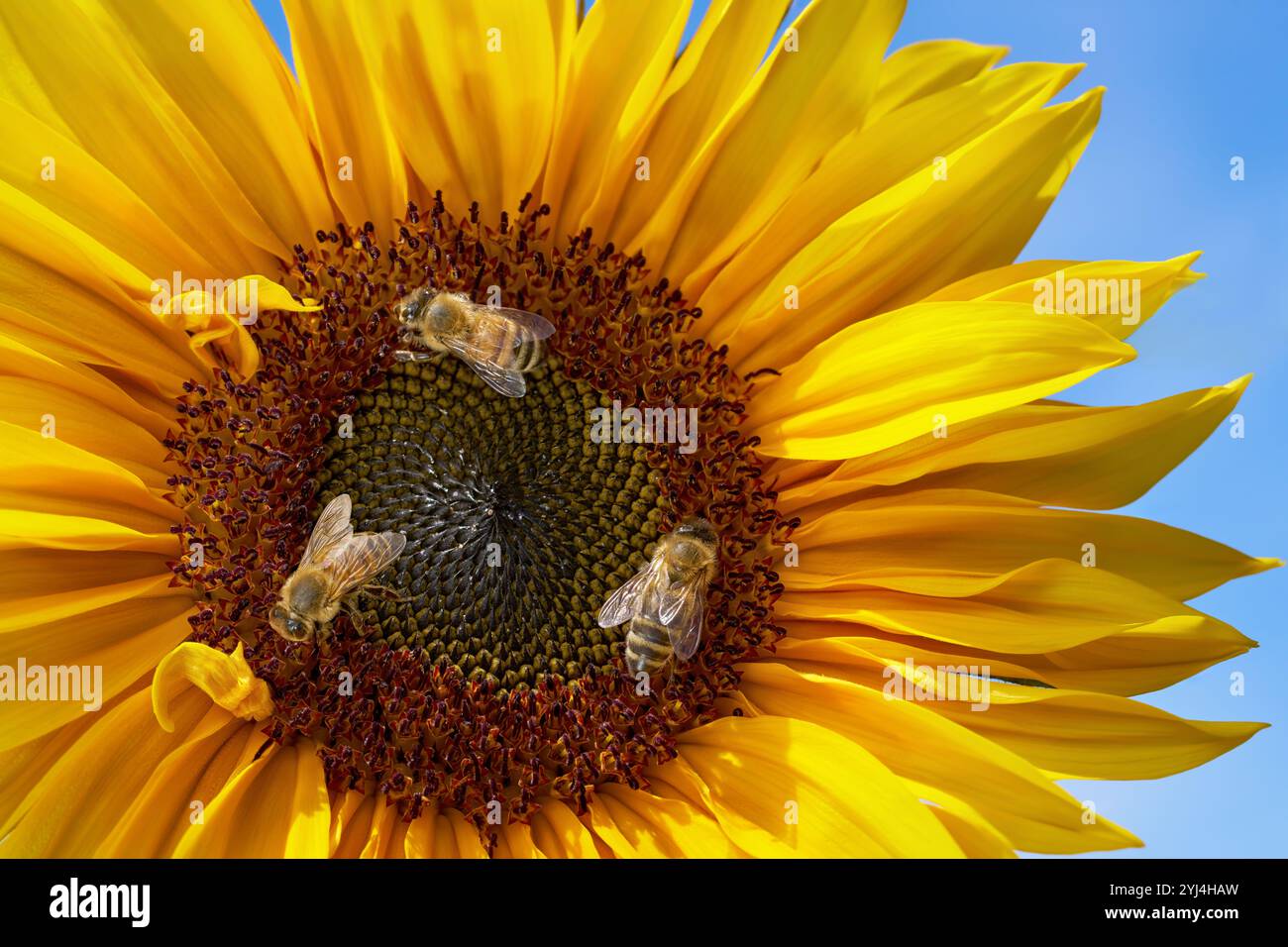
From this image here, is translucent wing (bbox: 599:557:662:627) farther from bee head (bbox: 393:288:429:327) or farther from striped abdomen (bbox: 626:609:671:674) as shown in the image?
bee head (bbox: 393:288:429:327)

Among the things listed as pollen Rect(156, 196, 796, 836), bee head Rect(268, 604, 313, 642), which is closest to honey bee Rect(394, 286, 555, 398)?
pollen Rect(156, 196, 796, 836)

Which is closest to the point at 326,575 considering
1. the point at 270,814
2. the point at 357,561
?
the point at 357,561

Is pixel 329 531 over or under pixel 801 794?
over

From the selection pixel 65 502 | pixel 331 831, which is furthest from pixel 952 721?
pixel 65 502

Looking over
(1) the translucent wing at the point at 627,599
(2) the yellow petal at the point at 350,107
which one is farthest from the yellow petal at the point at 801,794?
(2) the yellow petal at the point at 350,107

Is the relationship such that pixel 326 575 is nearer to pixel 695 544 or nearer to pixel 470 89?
pixel 695 544
